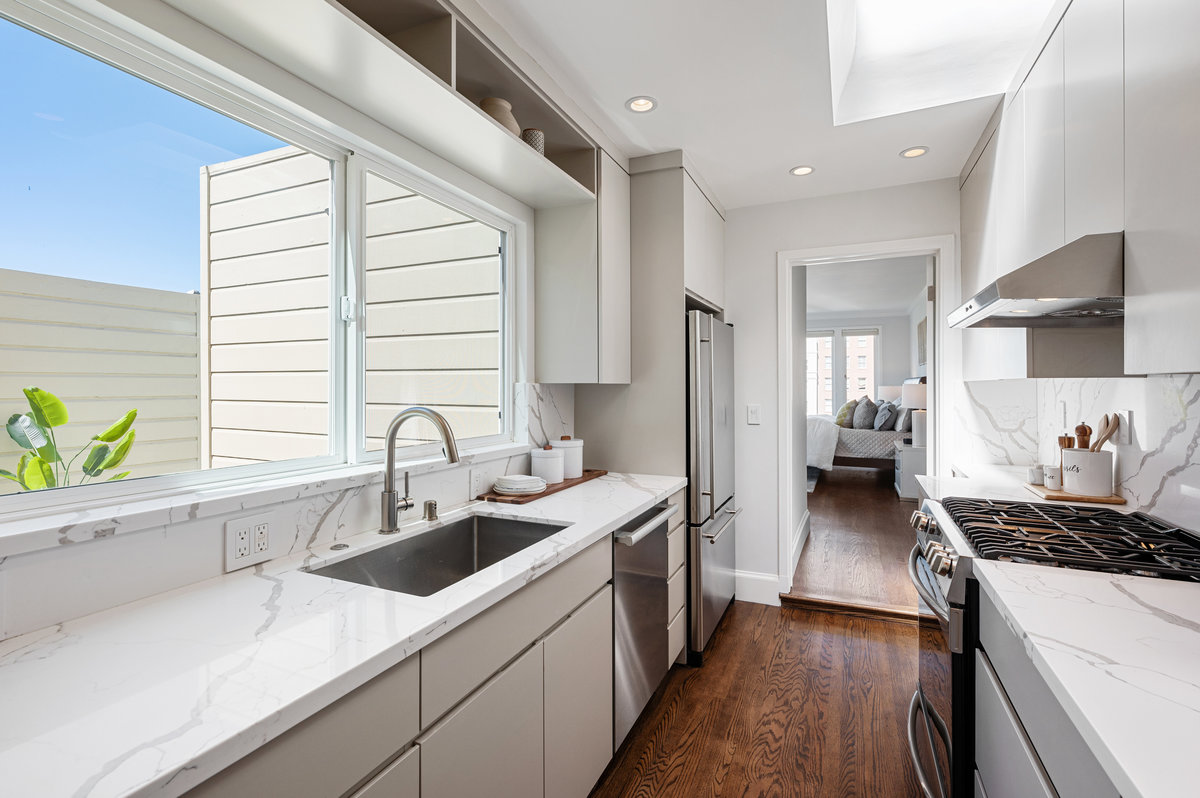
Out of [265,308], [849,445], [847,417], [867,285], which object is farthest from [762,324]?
[847,417]

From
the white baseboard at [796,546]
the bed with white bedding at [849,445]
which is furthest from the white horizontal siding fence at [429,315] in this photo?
the bed with white bedding at [849,445]

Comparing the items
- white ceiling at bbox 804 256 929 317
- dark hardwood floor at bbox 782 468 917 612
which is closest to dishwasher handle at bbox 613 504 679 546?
dark hardwood floor at bbox 782 468 917 612

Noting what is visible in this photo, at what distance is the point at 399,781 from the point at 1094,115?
2.11 metres

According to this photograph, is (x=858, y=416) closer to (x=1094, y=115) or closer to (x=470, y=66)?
(x=1094, y=115)

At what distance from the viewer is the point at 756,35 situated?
1.83 m

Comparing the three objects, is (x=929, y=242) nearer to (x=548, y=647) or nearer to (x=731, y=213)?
(x=731, y=213)

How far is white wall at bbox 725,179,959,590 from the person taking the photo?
3271 millimetres

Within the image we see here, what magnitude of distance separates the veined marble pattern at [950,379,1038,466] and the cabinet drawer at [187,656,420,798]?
2.95 metres

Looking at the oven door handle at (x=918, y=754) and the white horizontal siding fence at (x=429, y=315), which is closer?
the oven door handle at (x=918, y=754)

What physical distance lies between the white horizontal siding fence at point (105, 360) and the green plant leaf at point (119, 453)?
14mm

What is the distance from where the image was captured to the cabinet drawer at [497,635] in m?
1.05

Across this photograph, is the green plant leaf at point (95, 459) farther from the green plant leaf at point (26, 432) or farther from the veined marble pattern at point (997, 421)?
the veined marble pattern at point (997, 421)

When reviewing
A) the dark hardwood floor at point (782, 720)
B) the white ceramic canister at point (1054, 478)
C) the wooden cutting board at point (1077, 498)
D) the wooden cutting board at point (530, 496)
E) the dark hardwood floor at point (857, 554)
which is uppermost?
the white ceramic canister at point (1054, 478)

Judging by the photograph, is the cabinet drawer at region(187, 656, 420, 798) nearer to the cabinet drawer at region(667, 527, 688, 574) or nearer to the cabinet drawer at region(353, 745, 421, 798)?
the cabinet drawer at region(353, 745, 421, 798)
